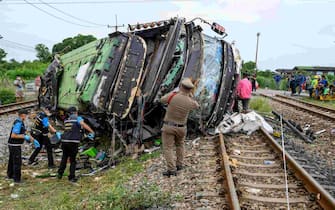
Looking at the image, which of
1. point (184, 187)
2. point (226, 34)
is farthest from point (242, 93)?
point (184, 187)

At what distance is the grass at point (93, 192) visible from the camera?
4.74 meters

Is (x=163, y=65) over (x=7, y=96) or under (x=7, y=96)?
over

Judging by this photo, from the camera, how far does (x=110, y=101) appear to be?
8.25 metres

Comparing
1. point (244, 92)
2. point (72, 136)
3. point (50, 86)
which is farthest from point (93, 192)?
point (244, 92)

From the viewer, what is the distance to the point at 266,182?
213 inches

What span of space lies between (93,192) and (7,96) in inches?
678

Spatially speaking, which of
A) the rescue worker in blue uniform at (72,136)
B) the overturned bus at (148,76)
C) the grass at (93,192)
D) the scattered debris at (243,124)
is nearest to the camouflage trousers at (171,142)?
the grass at (93,192)

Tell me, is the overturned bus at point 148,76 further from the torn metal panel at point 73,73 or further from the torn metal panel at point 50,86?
the torn metal panel at point 50,86

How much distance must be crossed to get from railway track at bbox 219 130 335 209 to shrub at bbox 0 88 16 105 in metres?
16.7

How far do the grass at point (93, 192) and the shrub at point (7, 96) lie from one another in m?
14.9

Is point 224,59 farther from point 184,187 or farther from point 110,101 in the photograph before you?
point 184,187

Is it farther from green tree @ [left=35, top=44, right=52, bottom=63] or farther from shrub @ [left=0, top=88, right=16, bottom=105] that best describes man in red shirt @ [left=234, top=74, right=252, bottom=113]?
green tree @ [left=35, top=44, right=52, bottom=63]

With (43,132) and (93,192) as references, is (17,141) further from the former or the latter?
(93,192)

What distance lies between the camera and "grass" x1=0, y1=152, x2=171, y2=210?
4.74m
